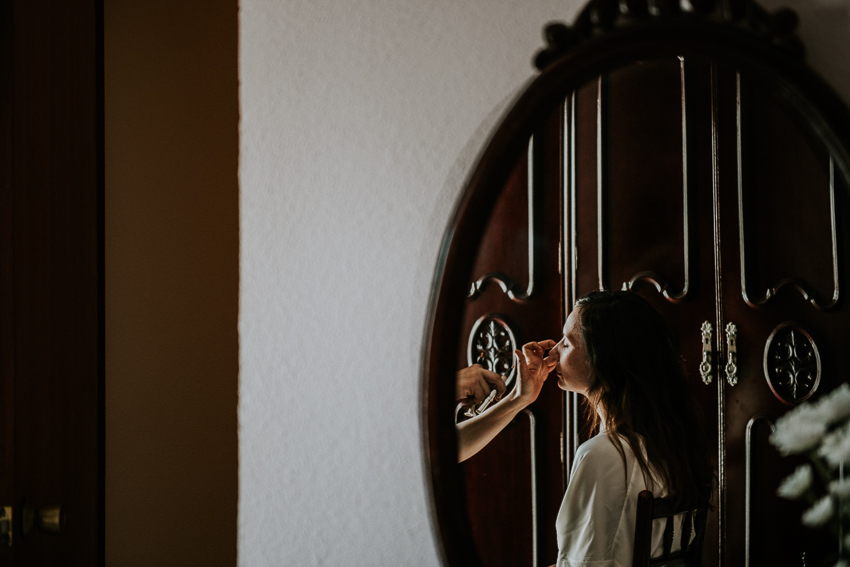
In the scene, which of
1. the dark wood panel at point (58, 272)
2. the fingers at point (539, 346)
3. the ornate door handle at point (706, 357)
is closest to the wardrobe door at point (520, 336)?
the fingers at point (539, 346)

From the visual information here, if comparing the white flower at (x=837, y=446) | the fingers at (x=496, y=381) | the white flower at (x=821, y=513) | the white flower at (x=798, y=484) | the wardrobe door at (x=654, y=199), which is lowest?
the white flower at (x=821, y=513)

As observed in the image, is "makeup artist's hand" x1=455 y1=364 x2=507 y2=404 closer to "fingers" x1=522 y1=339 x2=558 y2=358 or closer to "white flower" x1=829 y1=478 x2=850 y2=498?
"fingers" x1=522 y1=339 x2=558 y2=358

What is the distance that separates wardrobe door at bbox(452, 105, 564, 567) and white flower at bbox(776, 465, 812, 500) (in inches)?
7.0

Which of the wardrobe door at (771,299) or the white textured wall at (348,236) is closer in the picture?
the wardrobe door at (771,299)

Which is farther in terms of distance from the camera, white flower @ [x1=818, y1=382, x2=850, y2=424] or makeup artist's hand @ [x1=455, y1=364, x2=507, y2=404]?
makeup artist's hand @ [x1=455, y1=364, x2=507, y2=404]

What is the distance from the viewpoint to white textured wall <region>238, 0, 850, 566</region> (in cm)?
59

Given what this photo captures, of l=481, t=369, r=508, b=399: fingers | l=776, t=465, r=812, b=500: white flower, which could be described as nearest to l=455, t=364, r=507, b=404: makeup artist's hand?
l=481, t=369, r=508, b=399: fingers

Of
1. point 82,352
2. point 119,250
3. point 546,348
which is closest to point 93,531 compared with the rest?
point 82,352

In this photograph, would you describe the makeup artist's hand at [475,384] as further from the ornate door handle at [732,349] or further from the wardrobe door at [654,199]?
the ornate door handle at [732,349]

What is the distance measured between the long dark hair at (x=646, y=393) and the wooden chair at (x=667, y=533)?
12 mm

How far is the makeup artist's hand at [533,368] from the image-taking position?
1.73 ft

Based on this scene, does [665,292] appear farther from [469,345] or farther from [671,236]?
[469,345]

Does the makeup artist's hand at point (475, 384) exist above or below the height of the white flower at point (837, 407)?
below

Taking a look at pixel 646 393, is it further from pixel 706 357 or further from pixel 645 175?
pixel 645 175
